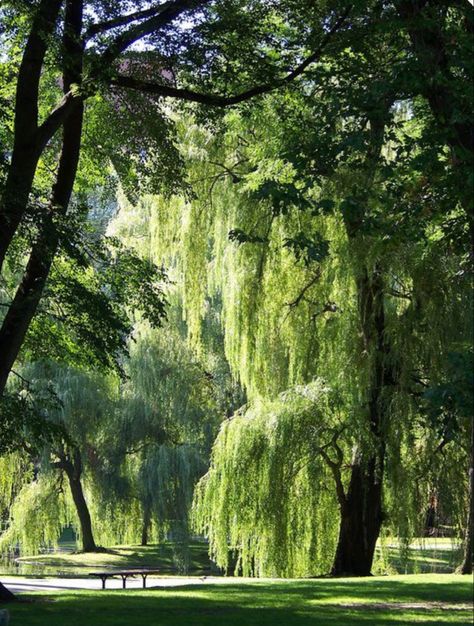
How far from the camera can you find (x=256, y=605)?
36.0ft

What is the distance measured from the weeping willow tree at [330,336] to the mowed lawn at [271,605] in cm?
187

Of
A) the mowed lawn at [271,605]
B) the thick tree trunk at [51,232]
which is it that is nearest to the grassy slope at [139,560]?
the mowed lawn at [271,605]

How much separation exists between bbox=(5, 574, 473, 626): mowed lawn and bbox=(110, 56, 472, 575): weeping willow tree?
1871 mm

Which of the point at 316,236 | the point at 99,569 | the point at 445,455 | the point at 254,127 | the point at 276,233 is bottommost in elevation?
the point at 99,569

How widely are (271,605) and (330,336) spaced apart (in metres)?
5.73

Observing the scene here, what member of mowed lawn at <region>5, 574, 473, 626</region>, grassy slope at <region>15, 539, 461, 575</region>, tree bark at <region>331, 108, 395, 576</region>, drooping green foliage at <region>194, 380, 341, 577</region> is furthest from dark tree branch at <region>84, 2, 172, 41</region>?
grassy slope at <region>15, 539, 461, 575</region>

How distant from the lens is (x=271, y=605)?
11.0 m

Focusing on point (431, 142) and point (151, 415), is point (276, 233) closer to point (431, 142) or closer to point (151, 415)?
point (431, 142)

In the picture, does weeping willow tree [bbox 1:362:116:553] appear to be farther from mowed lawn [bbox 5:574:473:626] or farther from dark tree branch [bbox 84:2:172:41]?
dark tree branch [bbox 84:2:172:41]

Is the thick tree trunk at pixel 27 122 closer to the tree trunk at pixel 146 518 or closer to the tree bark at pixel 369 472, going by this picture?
the tree bark at pixel 369 472

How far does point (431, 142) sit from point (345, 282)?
6.78 m

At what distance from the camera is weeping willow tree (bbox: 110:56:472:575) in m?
14.5

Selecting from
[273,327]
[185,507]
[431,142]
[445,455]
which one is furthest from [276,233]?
[185,507]

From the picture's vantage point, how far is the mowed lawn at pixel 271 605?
9.44m
